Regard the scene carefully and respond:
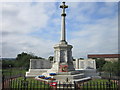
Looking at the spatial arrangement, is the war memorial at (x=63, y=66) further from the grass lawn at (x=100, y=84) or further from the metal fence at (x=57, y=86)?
the metal fence at (x=57, y=86)

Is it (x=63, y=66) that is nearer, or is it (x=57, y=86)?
(x=57, y=86)

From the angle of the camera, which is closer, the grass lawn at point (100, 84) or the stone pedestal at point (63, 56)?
the grass lawn at point (100, 84)

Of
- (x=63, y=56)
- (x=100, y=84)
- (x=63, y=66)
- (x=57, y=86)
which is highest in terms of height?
(x=63, y=56)

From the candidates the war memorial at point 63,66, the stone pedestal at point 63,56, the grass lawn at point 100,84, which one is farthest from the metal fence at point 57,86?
the stone pedestal at point 63,56

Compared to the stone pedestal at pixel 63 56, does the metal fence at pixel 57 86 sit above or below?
below

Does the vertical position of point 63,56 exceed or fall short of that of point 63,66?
it exceeds it

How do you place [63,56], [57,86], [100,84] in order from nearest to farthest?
[100,84] → [57,86] → [63,56]

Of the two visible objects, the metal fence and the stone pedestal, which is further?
the stone pedestal

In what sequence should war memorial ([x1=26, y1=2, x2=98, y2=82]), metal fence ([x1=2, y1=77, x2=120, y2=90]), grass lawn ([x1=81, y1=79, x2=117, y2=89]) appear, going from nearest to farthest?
grass lawn ([x1=81, y1=79, x2=117, y2=89])
metal fence ([x1=2, y1=77, x2=120, y2=90])
war memorial ([x1=26, y1=2, x2=98, y2=82])

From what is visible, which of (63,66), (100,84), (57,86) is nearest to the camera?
(100,84)

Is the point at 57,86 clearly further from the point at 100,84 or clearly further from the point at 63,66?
the point at 63,66

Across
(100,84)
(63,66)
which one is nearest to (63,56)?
(63,66)

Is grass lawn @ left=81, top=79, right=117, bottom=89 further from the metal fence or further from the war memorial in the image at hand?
the war memorial

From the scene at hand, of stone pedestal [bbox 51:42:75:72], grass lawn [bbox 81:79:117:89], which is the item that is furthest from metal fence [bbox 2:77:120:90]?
stone pedestal [bbox 51:42:75:72]
